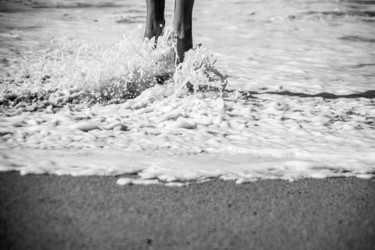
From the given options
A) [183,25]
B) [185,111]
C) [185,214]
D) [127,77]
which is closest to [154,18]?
[183,25]

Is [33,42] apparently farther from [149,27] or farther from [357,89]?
[357,89]

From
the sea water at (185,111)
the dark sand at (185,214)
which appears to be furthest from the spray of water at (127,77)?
the dark sand at (185,214)

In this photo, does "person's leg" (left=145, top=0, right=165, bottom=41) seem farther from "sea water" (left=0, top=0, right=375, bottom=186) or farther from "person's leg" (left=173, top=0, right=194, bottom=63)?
"person's leg" (left=173, top=0, right=194, bottom=63)

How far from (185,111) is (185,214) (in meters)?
1.32

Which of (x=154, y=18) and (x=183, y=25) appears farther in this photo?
(x=154, y=18)

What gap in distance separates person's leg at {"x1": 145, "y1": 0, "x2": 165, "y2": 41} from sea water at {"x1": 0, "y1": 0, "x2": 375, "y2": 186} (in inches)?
3.7

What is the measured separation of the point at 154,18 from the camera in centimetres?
328

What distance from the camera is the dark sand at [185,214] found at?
1310mm

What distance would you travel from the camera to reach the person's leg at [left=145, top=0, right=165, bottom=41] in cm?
324

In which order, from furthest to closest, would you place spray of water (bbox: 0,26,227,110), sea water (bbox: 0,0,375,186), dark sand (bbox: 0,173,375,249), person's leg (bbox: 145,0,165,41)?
person's leg (bbox: 145,0,165,41)
spray of water (bbox: 0,26,227,110)
sea water (bbox: 0,0,375,186)
dark sand (bbox: 0,173,375,249)

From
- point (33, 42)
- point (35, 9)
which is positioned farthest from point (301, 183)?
point (35, 9)

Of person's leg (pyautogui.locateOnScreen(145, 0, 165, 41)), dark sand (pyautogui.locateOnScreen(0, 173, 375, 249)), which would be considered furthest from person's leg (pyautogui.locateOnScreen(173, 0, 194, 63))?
dark sand (pyautogui.locateOnScreen(0, 173, 375, 249))

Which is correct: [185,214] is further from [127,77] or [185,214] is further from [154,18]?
[154,18]

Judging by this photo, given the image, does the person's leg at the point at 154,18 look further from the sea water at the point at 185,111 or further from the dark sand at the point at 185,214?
the dark sand at the point at 185,214
